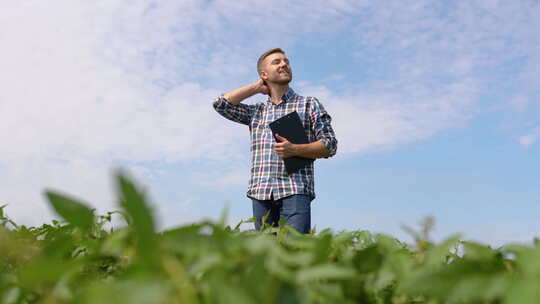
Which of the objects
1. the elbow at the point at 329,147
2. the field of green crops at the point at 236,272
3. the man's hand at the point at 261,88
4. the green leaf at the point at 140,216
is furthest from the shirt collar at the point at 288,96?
the green leaf at the point at 140,216

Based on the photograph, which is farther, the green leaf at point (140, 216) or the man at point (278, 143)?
the man at point (278, 143)

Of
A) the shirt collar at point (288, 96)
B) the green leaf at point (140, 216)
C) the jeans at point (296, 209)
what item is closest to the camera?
the green leaf at point (140, 216)

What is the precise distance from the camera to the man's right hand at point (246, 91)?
5.96 meters

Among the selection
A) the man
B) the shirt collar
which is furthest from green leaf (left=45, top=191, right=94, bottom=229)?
the shirt collar

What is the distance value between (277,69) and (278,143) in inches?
51.3

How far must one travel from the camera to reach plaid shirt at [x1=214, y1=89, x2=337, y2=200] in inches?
199

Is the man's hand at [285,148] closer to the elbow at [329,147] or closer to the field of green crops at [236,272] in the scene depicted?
the elbow at [329,147]

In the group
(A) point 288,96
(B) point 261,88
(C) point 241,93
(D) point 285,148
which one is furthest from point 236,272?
(B) point 261,88

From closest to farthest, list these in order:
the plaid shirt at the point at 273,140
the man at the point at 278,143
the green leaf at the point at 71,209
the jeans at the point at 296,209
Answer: the green leaf at the point at 71,209 < the jeans at the point at 296,209 < the man at the point at 278,143 < the plaid shirt at the point at 273,140

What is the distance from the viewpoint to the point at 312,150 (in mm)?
4945

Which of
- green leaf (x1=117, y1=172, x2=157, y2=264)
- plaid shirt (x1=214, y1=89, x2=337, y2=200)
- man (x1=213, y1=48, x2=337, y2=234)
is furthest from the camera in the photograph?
plaid shirt (x1=214, y1=89, x2=337, y2=200)

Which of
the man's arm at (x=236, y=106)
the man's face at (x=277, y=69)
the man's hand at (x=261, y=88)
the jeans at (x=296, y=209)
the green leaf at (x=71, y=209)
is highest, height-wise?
the man's face at (x=277, y=69)

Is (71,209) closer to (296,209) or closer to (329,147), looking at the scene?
(296,209)

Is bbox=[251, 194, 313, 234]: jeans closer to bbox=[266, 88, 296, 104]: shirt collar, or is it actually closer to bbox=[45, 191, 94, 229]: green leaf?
bbox=[266, 88, 296, 104]: shirt collar
